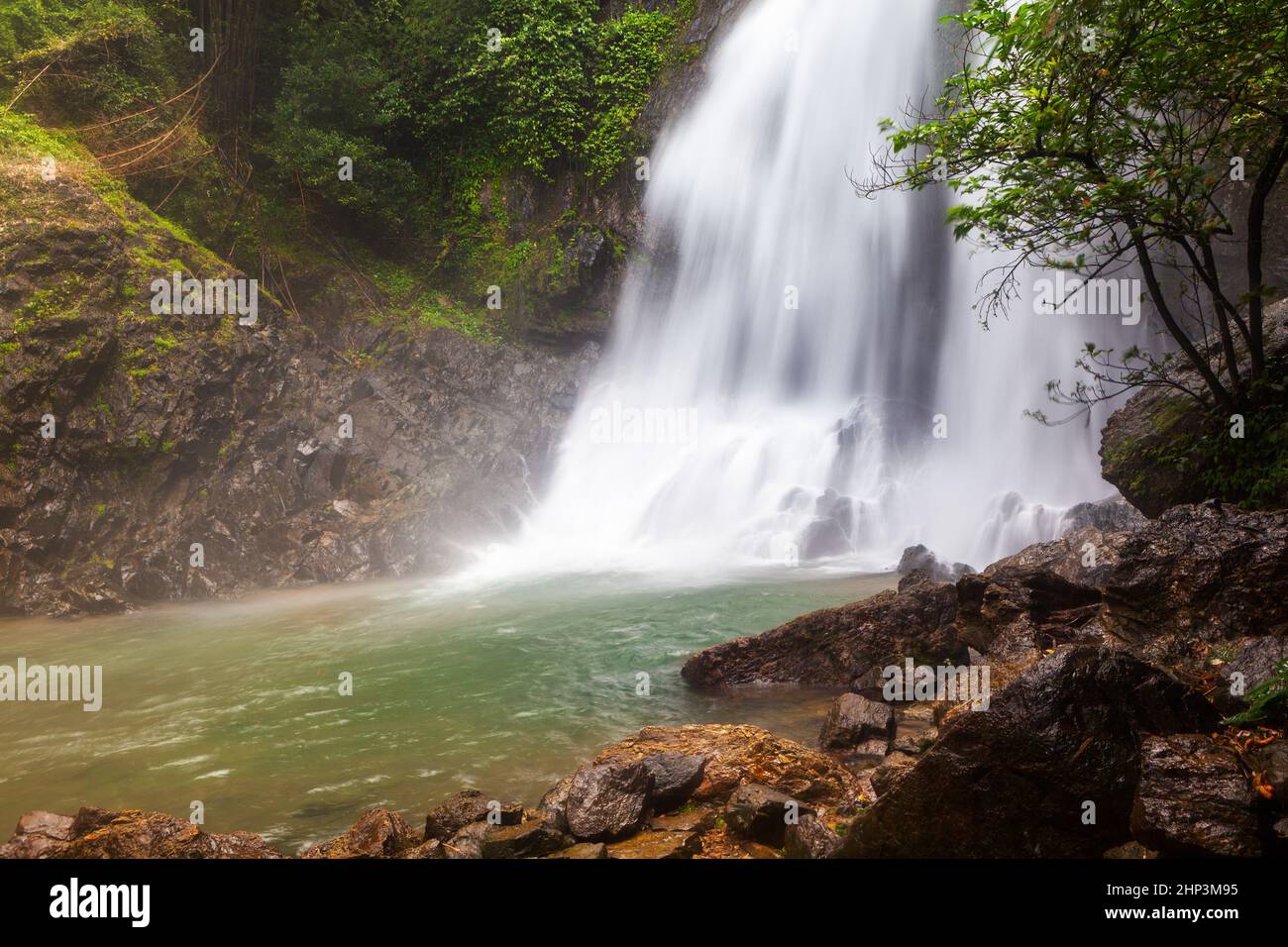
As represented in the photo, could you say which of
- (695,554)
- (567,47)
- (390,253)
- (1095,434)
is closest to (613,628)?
(695,554)

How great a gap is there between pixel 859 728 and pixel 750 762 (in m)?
1.30

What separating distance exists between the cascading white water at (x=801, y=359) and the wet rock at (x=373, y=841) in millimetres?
12119

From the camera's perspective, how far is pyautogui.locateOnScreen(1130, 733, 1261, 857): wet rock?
10.1ft

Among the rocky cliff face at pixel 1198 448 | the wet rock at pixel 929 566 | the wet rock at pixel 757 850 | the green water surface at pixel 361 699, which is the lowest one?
the green water surface at pixel 361 699

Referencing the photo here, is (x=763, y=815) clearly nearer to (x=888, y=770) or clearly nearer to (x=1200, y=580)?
(x=888, y=770)

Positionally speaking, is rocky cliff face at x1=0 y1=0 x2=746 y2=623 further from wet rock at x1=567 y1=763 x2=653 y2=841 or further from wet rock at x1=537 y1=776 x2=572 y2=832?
wet rock at x1=567 y1=763 x2=653 y2=841

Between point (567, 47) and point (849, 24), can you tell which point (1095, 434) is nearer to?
point (849, 24)

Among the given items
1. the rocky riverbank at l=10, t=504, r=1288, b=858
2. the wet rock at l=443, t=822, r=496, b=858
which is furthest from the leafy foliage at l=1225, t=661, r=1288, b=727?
the wet rock at l=443, t=822, r=496, b=858

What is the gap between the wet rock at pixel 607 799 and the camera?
468 cm

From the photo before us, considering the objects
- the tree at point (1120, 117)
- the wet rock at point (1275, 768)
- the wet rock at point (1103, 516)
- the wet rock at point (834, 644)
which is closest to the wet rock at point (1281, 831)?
the wet rock at point (1275, 768)

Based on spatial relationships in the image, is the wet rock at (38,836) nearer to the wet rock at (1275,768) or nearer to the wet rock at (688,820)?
the wet rock at (688,820)

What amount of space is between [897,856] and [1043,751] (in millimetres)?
935

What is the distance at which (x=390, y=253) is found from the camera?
22875mm

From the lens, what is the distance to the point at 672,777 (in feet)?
17.2
